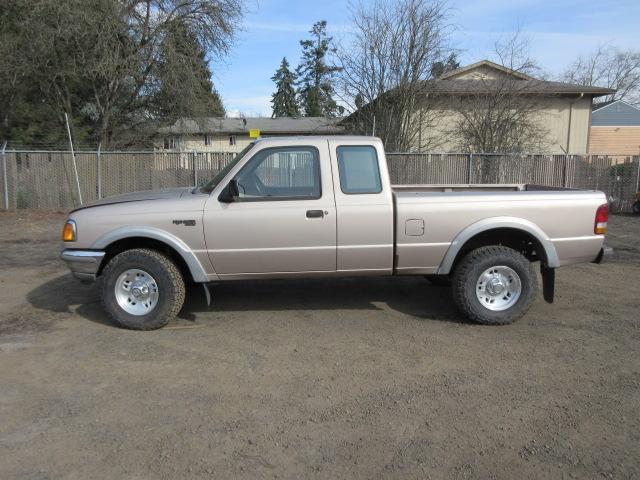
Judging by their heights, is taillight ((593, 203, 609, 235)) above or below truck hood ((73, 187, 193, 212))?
below

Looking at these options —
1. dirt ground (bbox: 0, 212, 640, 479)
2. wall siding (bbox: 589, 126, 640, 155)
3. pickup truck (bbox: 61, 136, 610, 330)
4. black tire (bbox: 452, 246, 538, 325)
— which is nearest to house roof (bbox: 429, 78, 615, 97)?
dirt ground (bbox: 0, 212, 640, 479)

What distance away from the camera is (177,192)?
5.91 meters

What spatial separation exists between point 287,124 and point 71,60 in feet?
108

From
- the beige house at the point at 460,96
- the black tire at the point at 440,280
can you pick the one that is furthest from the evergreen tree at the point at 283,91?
the black tire at the point at 440,280

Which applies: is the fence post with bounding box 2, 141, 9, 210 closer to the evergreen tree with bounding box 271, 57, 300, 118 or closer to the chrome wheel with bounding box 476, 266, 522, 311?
the chrome wheel with bounding box 476, 266, 522, 311

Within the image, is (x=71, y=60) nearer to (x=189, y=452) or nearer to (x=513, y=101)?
(x=513, y=101)

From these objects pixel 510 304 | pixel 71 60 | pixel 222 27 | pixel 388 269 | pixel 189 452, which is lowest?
pixel 189 452

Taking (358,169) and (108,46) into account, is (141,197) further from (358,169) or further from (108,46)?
(108,46)

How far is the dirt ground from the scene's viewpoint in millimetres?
3135

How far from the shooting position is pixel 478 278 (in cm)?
554

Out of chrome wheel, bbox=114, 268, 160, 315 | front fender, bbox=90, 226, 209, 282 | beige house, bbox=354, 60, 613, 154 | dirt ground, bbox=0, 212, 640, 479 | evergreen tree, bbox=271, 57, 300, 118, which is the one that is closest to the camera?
dirt ground, bbox=0, 212, 640, 479

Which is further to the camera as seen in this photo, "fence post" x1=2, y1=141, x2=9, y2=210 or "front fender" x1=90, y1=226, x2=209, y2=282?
"fence post" x1=2, y1=141, x2=9, y2=210

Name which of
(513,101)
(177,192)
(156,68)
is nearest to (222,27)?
(156,68)

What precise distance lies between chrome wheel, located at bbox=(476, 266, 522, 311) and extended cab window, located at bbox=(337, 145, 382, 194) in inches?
57.9
